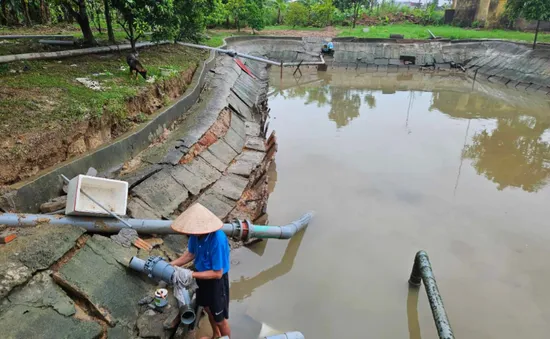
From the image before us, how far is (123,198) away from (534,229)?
811 centimetres

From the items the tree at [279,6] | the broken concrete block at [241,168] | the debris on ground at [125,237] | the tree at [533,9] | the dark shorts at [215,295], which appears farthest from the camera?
the tree at [279,6]

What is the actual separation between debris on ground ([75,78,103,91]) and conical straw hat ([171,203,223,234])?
18.8ft

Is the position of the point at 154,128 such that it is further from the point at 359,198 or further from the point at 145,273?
the point at 359,198

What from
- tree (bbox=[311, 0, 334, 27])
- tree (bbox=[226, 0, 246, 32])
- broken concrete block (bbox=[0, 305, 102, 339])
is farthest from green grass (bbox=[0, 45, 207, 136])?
tree (bbox=[311, 0, 334, 27])

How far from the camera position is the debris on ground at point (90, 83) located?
26.8 feet

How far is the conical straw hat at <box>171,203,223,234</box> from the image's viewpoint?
3668 millimetres

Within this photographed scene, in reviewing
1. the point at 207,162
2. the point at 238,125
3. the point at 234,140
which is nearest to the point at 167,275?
the point at 207,162

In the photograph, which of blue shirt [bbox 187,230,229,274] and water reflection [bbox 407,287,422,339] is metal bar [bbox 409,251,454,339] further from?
blue shirt [bbox 187,230,229,274]

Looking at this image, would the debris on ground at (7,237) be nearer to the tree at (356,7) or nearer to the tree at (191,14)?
the tree at (191,14)

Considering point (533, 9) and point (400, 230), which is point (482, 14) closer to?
point (533, 9)

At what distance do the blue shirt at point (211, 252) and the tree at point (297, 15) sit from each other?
35574 mm

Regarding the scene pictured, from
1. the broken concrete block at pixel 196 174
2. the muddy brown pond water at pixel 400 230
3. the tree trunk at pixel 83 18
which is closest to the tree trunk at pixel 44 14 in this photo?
the tree trunk at pixel 83 18

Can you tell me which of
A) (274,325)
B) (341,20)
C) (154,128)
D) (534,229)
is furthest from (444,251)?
(341,20)

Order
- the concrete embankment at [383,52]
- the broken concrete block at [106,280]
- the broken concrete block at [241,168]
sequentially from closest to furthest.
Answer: the broken concrete block at [106,280] → the broken concrete block at [241,168] → the concrete embankment at [383,52]
